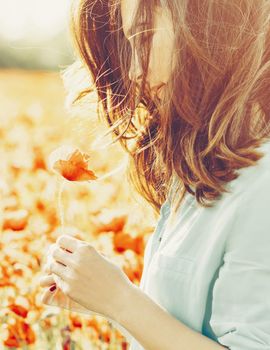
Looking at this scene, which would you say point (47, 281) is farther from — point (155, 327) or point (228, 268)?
point (228, 268)

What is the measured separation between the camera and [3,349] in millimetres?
2359

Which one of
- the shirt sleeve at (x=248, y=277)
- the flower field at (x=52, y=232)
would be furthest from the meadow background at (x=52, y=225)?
the shirt sleeve at (x=248, y=277)

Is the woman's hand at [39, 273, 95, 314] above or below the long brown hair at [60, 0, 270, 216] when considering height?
below

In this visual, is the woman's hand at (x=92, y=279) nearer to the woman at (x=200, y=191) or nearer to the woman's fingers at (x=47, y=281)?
the woman at (x=200, y=191)

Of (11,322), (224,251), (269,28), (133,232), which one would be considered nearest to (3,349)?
(11,322)

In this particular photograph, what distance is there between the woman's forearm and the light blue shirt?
0.03 metres

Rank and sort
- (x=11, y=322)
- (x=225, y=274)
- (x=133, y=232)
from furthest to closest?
(x=133, y=232), (x=11, y=322), (x=225, y=274)

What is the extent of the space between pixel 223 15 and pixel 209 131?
207 millimetres

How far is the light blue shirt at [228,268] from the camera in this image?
1530 millimetres

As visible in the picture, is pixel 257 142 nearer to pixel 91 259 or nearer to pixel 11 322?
pixel 91 259

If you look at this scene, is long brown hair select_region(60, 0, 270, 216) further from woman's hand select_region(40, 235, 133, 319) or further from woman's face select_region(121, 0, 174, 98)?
woman's hand select_region(40, 235, 133, 319)

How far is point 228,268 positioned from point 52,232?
4.27 feet

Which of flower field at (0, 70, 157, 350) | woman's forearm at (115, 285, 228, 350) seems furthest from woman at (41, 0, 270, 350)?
flower field at (0, 70, 157, 350)

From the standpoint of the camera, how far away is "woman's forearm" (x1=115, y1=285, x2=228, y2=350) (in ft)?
5.19
